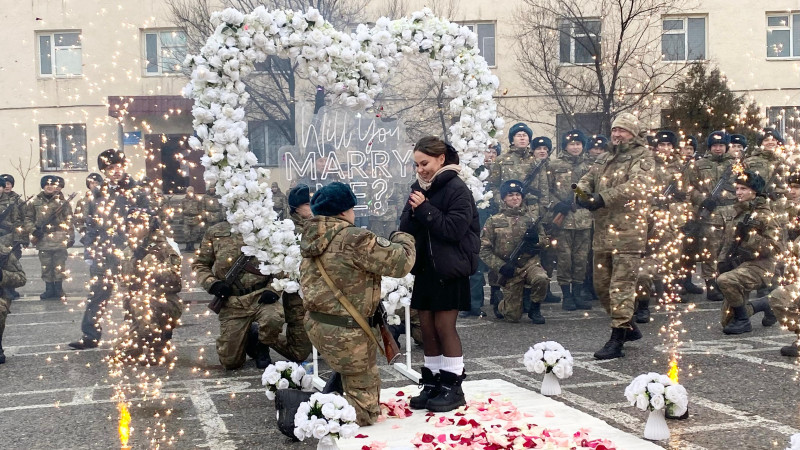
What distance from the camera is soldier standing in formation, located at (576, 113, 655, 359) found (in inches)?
340

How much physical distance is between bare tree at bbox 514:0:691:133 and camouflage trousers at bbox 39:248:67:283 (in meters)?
11.4

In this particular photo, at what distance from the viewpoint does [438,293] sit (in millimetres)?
6715

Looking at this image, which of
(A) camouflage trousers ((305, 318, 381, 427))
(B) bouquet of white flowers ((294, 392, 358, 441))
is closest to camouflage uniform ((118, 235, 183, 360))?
(A) camouflage trousers ((305, 318, 381, 427))

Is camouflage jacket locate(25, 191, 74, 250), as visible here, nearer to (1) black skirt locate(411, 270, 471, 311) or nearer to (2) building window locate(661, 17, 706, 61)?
(1) black skirt locate(411, 270, 471, 311)

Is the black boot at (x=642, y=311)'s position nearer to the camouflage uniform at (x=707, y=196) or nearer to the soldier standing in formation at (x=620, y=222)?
the soldier standing in formation at (x=620, y=222)

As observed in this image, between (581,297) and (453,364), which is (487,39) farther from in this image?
(453,364)

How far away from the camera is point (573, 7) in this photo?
22672 millimetres

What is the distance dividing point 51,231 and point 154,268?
266 inches

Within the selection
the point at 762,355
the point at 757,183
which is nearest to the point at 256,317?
the point at 762,355

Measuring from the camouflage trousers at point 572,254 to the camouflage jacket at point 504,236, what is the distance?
0.84 metres

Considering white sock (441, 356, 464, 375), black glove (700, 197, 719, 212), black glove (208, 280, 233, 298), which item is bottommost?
white sock (441, 356, 464, 375)

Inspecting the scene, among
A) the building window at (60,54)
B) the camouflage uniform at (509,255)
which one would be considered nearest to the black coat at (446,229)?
the camouflage uniform at (509,255)

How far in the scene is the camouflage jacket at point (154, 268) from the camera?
371 inches

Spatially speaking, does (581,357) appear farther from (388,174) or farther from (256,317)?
(256,317)
